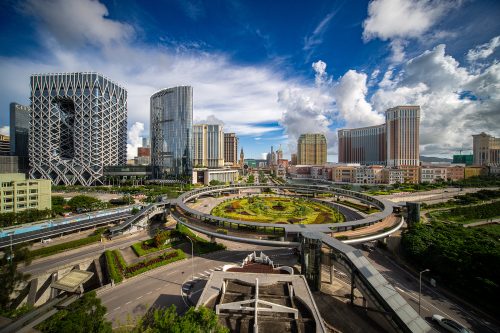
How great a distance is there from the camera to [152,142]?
127 m

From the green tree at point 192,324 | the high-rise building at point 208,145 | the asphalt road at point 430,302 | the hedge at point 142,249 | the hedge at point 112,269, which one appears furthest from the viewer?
the high-rise building at point 208,145

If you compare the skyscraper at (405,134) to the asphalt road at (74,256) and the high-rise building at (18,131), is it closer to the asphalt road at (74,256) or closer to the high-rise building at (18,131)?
the asphalt road at (74,256)

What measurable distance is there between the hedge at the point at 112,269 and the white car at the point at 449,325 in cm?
3480

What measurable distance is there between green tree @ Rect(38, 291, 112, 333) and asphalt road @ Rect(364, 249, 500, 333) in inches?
1153

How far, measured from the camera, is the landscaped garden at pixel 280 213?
160 ft

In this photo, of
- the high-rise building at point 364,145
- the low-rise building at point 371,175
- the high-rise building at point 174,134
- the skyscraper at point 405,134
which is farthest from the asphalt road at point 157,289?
the high-rise building at point 364,145

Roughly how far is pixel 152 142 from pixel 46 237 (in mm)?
98046

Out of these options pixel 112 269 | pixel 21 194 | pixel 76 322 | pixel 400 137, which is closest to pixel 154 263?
pixel 112 269

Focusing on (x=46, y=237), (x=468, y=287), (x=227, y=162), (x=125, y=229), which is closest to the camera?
(x=468, y=287)

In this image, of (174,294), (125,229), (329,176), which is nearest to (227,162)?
(329,176)

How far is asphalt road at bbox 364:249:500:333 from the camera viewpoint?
65.3 ft

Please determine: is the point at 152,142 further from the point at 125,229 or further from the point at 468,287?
the point at 468,287

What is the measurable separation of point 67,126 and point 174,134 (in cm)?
5567

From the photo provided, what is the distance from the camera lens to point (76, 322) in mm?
14211
